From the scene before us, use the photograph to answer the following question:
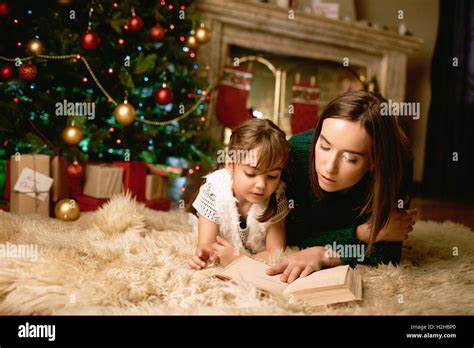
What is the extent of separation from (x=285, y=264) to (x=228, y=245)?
0.64ft

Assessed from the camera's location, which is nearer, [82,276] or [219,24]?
[82,276]

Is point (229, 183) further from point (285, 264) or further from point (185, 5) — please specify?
point (185, 5)

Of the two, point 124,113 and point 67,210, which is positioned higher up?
point 124,113

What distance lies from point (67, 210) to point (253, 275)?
1050 mm

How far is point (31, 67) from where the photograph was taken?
1.94 m

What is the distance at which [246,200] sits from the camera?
142 centimetres

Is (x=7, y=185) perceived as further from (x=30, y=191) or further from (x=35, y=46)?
(x=35, y=46)

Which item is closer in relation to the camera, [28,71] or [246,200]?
[246,200]

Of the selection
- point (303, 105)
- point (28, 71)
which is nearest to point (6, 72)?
point (28, 71)

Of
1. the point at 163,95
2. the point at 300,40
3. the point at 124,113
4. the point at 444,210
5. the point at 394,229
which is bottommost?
the point at 444,210

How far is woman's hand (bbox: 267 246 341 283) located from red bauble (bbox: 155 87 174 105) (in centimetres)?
122

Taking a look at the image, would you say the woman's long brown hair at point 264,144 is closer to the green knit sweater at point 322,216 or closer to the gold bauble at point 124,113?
the green knit sweater at point 322,216

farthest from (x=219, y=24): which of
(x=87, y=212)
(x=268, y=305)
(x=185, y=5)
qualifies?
(x=268, y=305)

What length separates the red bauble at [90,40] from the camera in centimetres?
203
